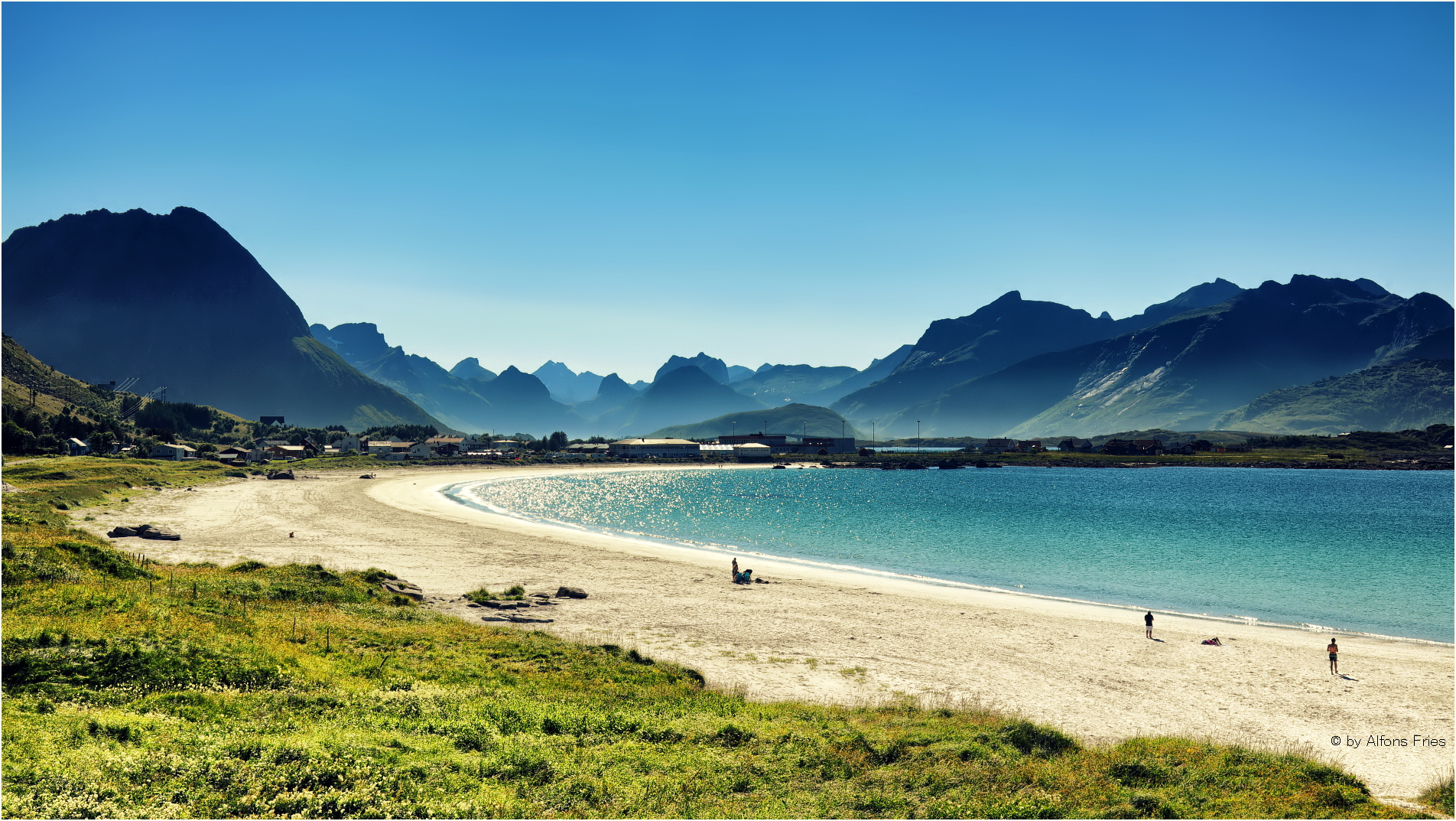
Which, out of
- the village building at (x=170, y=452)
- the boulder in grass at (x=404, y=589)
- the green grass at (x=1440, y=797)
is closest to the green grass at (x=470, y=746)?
the green grass at (x=1440, y=797)

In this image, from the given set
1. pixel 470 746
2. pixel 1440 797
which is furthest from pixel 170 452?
pixel 1440 797

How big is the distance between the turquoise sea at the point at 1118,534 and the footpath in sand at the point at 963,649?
26.3 feet

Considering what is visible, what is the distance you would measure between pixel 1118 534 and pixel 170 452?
203m

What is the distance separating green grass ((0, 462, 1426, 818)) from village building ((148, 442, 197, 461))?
589ft

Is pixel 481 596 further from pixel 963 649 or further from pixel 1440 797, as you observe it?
pixel 1440 797

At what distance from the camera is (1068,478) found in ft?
622

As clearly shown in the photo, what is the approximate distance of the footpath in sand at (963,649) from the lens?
25672 mm

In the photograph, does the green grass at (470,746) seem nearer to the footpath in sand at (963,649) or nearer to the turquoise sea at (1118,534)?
the footpath in sand at (963,649)

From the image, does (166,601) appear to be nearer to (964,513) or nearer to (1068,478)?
(964,513)

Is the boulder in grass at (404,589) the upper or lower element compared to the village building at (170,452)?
lower

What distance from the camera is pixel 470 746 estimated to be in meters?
17.4

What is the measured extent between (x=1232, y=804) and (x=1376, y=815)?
2975 mm

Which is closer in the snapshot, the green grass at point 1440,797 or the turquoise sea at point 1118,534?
the green grass at point 1440,797

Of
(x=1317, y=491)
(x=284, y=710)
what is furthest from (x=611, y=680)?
(x=1317, y=491)
